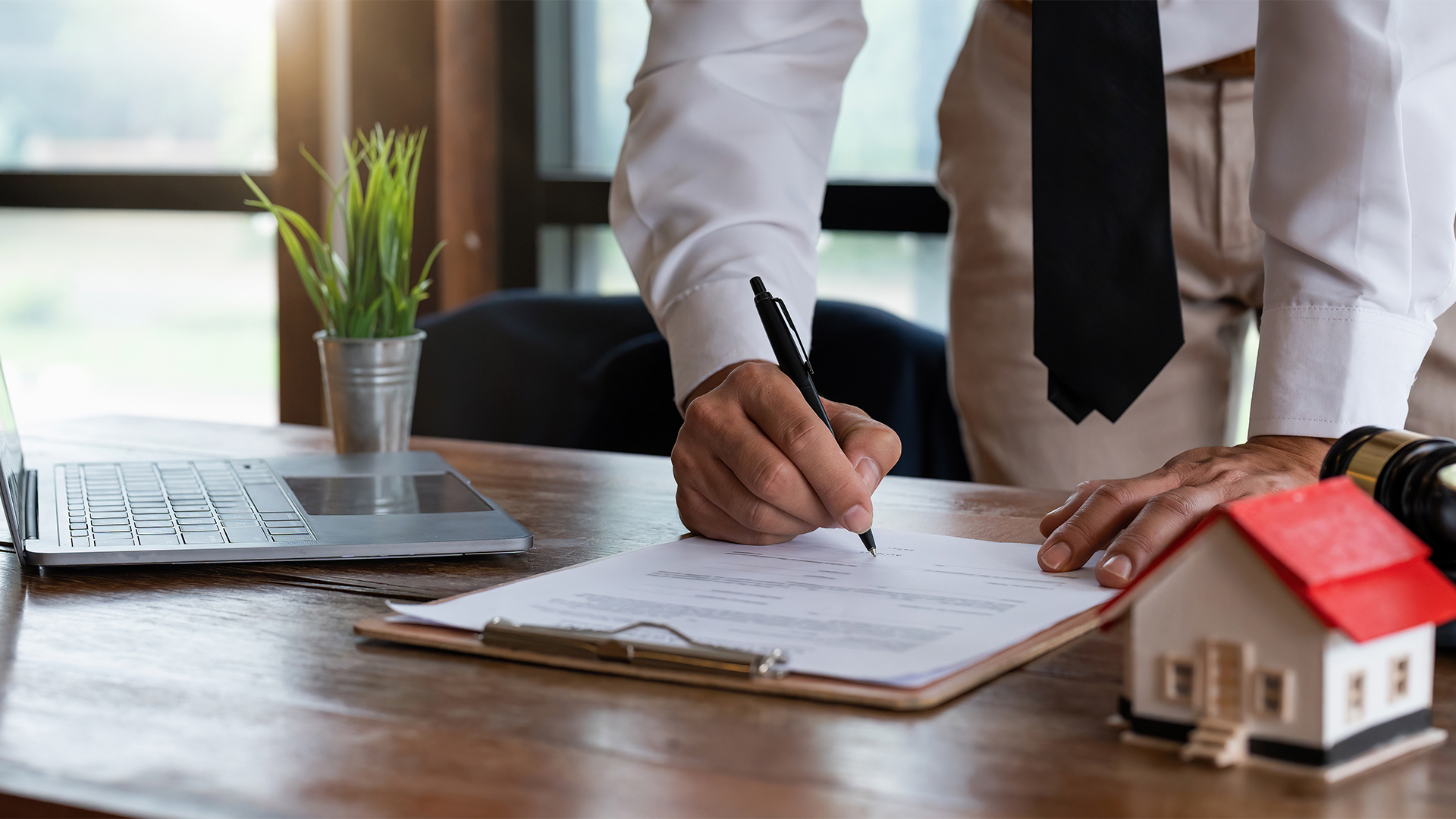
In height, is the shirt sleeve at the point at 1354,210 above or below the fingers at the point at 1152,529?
above

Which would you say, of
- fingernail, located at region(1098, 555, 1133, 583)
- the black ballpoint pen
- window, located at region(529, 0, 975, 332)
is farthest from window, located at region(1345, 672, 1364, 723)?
window, located at region(529, 0, 975, 332)

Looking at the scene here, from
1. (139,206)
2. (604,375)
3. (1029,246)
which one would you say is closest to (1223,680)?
(1029,246)

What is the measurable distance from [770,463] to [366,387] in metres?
0.58

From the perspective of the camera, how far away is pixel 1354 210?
994 millimetres

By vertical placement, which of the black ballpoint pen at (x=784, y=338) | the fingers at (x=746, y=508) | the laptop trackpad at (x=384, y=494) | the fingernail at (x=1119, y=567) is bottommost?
the laptop trackpad at (x=384, y=494)

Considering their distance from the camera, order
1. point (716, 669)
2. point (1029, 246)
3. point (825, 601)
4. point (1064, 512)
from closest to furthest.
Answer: point (716, 669) → point (825, 601) → point (1064, 512) → point (1029, 246)

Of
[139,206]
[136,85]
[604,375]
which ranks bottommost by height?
[604,375]

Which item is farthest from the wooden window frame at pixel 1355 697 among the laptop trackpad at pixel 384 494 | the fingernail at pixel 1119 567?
the laptop trackpad at pixel 384 494

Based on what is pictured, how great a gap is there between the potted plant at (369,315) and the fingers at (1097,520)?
28.6 inches

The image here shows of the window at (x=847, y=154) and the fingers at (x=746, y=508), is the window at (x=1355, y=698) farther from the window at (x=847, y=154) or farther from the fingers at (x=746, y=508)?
the window at (x=847, y=154)

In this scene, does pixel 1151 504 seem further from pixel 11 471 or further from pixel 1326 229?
pixel 11 471

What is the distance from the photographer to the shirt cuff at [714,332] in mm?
1164

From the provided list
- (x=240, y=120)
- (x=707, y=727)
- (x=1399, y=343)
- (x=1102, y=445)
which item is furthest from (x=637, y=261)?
(x=240, y=120)

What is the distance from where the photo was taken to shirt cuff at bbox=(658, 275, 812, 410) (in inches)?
45.8
